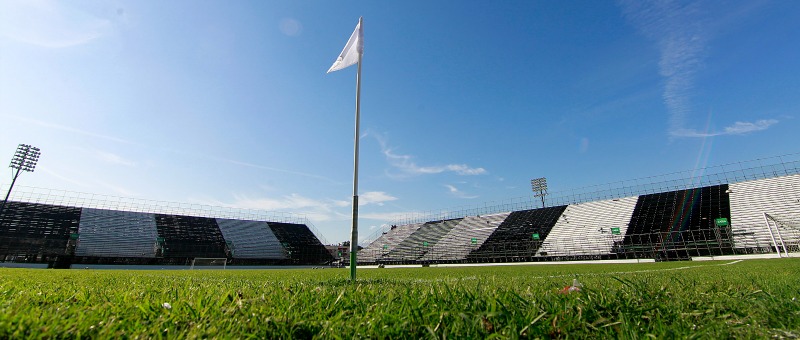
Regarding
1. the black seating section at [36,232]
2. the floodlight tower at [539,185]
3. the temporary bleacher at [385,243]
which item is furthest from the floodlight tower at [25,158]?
the floodlight tower at [539,185]

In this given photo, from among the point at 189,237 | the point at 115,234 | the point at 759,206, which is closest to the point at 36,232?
the point at 115,234

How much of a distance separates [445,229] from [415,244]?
530 centimetres

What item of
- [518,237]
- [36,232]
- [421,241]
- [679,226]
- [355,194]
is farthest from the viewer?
[421,241]

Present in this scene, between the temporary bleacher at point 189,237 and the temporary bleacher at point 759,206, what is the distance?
50744 millimetres

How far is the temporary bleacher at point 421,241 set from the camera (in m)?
47.0

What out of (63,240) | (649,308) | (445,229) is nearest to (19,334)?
(649,308)

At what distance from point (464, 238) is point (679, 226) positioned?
73.8ft

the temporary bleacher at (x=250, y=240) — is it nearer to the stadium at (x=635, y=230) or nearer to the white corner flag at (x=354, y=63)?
the stadium at (x=635, y=230)

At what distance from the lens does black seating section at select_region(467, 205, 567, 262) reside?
37250 millimetres

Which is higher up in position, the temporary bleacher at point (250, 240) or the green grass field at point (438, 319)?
the temporary bleacher at point (250, 240)

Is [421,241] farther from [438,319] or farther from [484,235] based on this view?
[438,319]

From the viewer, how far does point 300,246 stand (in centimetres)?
5009

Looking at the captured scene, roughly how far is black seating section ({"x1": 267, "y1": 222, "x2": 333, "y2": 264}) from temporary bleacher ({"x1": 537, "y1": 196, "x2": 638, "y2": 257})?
95.6 feet

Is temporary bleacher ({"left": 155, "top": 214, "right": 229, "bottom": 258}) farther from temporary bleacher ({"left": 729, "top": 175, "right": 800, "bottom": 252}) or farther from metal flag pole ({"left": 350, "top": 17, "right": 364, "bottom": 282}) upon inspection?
temporary bleacher ({"left": 729, "top": 175, "right": 800, "bottom": 252})
